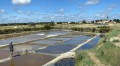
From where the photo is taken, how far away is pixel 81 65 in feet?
49.5

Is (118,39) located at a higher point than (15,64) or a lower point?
higher

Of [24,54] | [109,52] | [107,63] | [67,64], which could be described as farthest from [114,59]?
[24,54]

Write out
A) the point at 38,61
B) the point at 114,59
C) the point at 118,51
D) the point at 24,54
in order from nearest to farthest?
1. the point at 114,59
2. the point at 118,51
3. the point at 38,61
4. the point at 24,54

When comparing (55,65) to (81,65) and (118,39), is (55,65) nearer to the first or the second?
(81,65)

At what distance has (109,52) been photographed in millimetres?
16312

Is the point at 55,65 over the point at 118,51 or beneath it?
beneath

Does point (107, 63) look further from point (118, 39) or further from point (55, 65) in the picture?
point (118, 39)

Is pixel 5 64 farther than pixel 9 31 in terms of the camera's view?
No

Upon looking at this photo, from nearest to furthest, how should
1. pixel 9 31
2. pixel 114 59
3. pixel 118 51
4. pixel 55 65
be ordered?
pixel 114 59 → pixel 118 51 → pixel 55 65 → pixel 9 31

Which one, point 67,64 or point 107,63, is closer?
point 107,63

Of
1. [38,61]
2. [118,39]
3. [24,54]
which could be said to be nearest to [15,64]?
[38,61]

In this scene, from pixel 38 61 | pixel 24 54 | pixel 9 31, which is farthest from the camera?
pixel 9 31

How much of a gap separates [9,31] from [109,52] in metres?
49.8

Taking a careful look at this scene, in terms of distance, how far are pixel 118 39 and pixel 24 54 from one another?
1031cm
